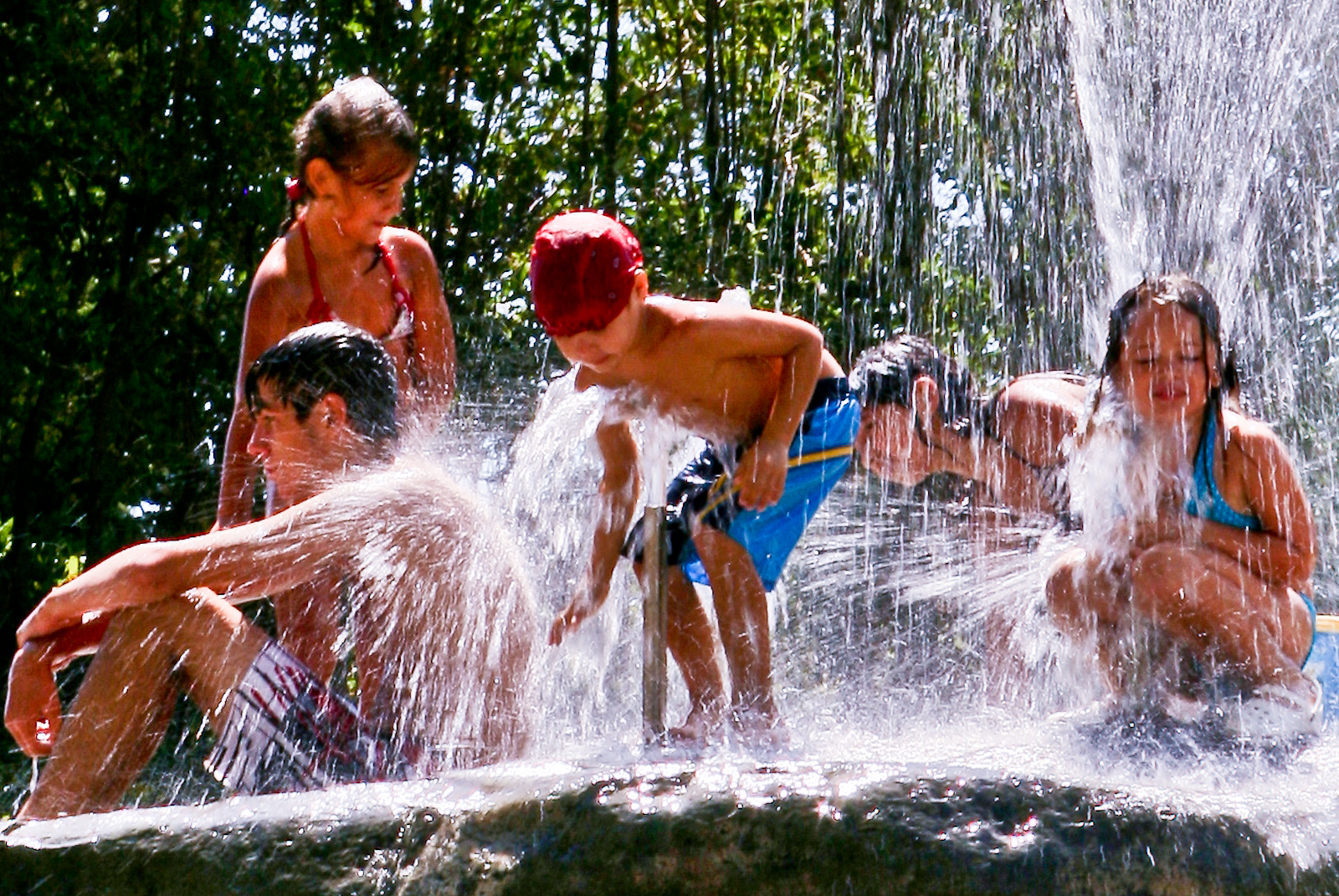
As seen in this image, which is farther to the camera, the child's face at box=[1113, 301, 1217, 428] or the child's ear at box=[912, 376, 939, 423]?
the child's ear at box=[912, 376, 939, 423]

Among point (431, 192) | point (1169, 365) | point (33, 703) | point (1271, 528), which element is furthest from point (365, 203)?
point (431, 192)

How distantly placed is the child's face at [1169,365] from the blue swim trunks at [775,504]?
0.61 meters

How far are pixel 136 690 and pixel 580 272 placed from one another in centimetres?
109

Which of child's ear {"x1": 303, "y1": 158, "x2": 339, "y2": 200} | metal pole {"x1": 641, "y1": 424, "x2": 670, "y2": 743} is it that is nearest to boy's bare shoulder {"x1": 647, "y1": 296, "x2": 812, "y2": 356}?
metal pole {"x1": 641, "y1": 424, "x2": 670, "y2": 743}

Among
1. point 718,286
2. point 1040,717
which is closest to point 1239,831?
point 1040,717

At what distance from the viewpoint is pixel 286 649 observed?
2.66m

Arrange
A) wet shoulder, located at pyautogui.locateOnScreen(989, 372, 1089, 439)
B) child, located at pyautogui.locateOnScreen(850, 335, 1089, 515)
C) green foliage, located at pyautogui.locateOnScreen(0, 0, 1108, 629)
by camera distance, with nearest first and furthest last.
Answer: wet shoulder, located at pyautogui.locateOnScreen(989, 372, 1089, 439)
child, located at pyautogui.locateOnScreen(850, 335, 1089, 515)
green foliage, located at pyautogui.locateOnScreen(0, 0, 1108, 629)

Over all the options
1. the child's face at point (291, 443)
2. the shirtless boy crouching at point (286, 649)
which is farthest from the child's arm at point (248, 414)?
the shirtless boy crouching at point (286, 649)

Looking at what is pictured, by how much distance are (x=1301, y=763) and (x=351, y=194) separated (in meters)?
2.26

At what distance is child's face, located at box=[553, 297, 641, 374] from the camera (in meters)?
3.09

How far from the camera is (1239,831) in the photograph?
1873 millimetres

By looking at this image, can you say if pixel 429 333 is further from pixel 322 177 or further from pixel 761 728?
pixel 761 728

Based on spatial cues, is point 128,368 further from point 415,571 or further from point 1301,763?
point 1301,763

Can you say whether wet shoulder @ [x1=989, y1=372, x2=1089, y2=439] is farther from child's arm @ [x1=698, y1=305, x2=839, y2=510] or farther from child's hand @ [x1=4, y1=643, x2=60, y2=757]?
child's hand @ [x1=4, y1=643, x2=60, y2=757]
